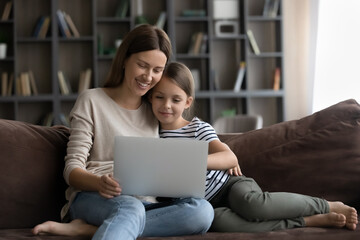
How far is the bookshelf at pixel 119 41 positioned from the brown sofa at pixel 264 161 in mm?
3604

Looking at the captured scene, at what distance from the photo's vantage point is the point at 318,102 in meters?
5.66

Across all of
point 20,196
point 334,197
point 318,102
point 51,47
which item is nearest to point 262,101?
point 318,102

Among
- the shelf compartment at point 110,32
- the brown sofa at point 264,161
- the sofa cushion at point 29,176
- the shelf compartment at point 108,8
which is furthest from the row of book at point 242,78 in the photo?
the sofa cushion at point 29,176

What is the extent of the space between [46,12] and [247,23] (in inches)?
84.5

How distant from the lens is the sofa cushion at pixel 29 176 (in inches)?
72.9

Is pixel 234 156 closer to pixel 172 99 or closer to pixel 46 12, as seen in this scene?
pixel 172 99

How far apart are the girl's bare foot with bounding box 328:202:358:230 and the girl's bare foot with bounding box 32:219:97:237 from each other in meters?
0.81

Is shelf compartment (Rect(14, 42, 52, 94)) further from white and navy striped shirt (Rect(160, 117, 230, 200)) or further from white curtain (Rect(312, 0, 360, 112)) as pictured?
white and navy striped shirt (Rect(160, 117, 230, 200))

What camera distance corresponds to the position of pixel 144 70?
6.52 feet

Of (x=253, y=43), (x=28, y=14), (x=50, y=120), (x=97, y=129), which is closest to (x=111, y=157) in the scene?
(x=97, y=129)

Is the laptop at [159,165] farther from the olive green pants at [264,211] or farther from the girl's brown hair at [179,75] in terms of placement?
→ the girl's brown hair at [179,75]

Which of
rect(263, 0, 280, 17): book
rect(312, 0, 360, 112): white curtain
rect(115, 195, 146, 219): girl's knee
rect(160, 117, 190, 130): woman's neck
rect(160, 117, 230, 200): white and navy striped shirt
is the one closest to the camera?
rect(115, 195, 146, 219): girl's knee

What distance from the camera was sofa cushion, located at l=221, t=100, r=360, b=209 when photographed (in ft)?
6.68

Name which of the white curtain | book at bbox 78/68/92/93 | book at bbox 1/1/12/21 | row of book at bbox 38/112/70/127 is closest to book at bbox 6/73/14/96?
row of book at bbox 38/112/70/127
